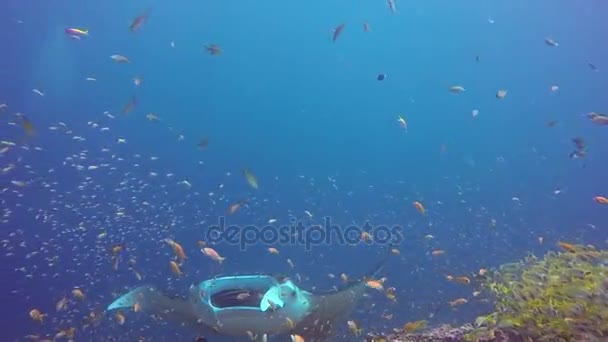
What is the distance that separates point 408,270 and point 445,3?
35733 millimetres

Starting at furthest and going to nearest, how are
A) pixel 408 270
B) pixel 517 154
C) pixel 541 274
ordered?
pixel 517 154 → pixel 408 270 → pixel 541 274

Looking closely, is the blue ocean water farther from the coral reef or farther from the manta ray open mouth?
the coral reef

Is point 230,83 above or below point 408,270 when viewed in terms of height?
above

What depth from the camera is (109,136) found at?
3603 cm

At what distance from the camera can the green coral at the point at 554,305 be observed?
3.73 meters

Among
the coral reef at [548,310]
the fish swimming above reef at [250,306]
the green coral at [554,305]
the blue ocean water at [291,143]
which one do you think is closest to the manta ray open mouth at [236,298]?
the fish swimming above reef at [250,306]

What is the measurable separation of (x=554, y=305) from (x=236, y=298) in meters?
3.99

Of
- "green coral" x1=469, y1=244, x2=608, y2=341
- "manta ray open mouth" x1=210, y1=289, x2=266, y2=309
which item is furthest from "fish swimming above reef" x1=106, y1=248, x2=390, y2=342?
"green coral" x1=469, y1=244, x2=608, y2=341

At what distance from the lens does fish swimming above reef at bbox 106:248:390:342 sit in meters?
6.16

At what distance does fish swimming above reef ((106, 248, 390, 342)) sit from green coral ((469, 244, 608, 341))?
2.65 meters

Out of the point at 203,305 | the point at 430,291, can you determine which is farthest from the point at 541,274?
the point at 430,291

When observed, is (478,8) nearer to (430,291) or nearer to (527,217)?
(527,217)

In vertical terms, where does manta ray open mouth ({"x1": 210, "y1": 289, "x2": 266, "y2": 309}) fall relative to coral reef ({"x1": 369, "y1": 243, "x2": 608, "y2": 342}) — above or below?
above

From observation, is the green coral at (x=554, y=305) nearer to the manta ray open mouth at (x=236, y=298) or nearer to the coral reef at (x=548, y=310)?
the coral reef at (x=548, y=310)
